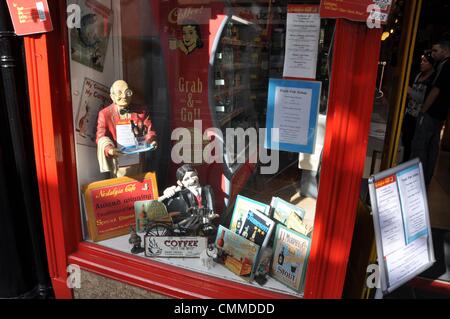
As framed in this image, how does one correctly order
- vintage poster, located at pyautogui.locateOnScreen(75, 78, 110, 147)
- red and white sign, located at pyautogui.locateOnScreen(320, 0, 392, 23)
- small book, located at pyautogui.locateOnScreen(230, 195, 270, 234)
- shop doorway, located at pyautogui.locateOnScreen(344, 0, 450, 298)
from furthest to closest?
vintage poster, located at pyautogui.locateOnScreen(75, 78, 110, 147), small book, located at pyautogui.locateOnScreen(230, 195, 270, 234), shop doorway, located at pyautogui.locateOnScreen(344, 0, 450, 298), red and white sign, located at pyautogui.locateOnScreen(320, 0, 392, 23)

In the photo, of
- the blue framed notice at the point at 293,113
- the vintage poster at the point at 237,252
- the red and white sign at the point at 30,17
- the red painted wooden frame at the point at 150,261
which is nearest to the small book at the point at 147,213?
the red painted wooden frame at the point at 150,261

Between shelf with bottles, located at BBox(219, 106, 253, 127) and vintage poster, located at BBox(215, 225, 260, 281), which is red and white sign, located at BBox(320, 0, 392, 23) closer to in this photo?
shelf with bottles, located at BBox(219, 106, 253, 127)

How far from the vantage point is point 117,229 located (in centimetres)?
250

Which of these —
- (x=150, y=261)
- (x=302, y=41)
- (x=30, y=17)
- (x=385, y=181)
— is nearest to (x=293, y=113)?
(x=302, y=41)

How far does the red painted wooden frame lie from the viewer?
161cm

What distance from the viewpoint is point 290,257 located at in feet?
6.72

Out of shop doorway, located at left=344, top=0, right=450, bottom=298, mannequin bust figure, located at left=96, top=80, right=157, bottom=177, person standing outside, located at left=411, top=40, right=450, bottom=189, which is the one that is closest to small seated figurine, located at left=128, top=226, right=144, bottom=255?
mannequin bust figure, located at left=96, top=80, right=157, bottom=177

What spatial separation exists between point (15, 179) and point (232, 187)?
140 cm

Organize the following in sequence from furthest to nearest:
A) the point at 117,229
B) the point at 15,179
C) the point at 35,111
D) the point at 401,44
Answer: the point at 117,229 < the point at 15,179 < the point at 35,111 < the point at 401,44

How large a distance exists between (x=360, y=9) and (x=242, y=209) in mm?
1311

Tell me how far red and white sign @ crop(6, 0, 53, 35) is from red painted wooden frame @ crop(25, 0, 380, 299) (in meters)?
0.06

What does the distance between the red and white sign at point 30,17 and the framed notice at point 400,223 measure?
1890 millimetres

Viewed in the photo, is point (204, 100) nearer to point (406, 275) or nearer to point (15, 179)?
point (15, 179)
